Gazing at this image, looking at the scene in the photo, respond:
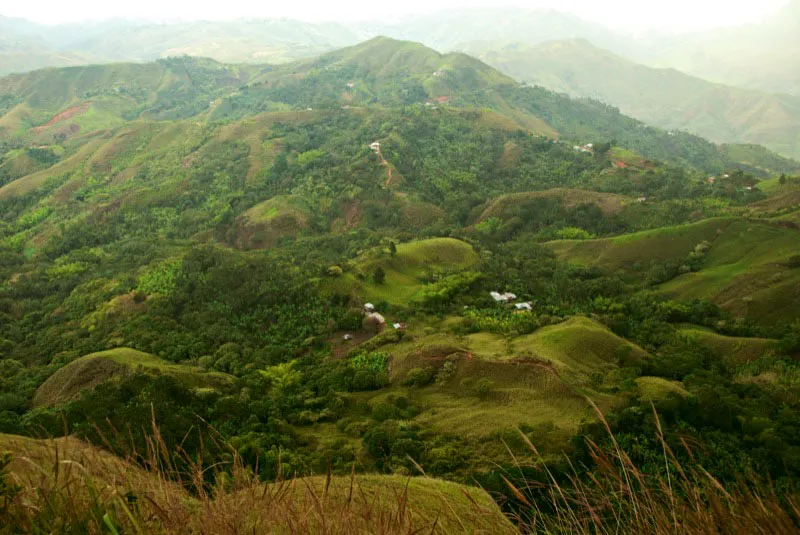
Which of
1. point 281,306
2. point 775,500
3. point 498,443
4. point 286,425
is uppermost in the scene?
point 775,500

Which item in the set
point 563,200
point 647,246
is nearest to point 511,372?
point 647,246

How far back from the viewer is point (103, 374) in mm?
34969

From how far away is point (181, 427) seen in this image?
2258 cm

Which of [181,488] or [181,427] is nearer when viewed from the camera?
[181,488]

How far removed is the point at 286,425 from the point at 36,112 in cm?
16971

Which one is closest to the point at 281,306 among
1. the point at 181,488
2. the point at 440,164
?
the point at 181,488

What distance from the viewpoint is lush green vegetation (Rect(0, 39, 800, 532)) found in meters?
22.6

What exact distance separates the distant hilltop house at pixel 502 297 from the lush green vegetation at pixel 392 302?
35 cm

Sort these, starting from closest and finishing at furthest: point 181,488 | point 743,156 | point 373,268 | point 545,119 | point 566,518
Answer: point 566,518
point 181,488
point 373,268
point 743,156
point 545,119

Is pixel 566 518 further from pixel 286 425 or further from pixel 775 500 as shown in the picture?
pixel 286 425

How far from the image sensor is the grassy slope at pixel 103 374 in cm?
3344

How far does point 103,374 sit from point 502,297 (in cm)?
3337

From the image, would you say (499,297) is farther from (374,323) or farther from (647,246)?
(647,246)

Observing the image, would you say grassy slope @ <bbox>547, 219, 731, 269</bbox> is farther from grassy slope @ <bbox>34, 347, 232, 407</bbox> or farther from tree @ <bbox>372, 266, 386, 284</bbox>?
grassy slope @ <bbox>34, 347, 232, 407</bbox>
